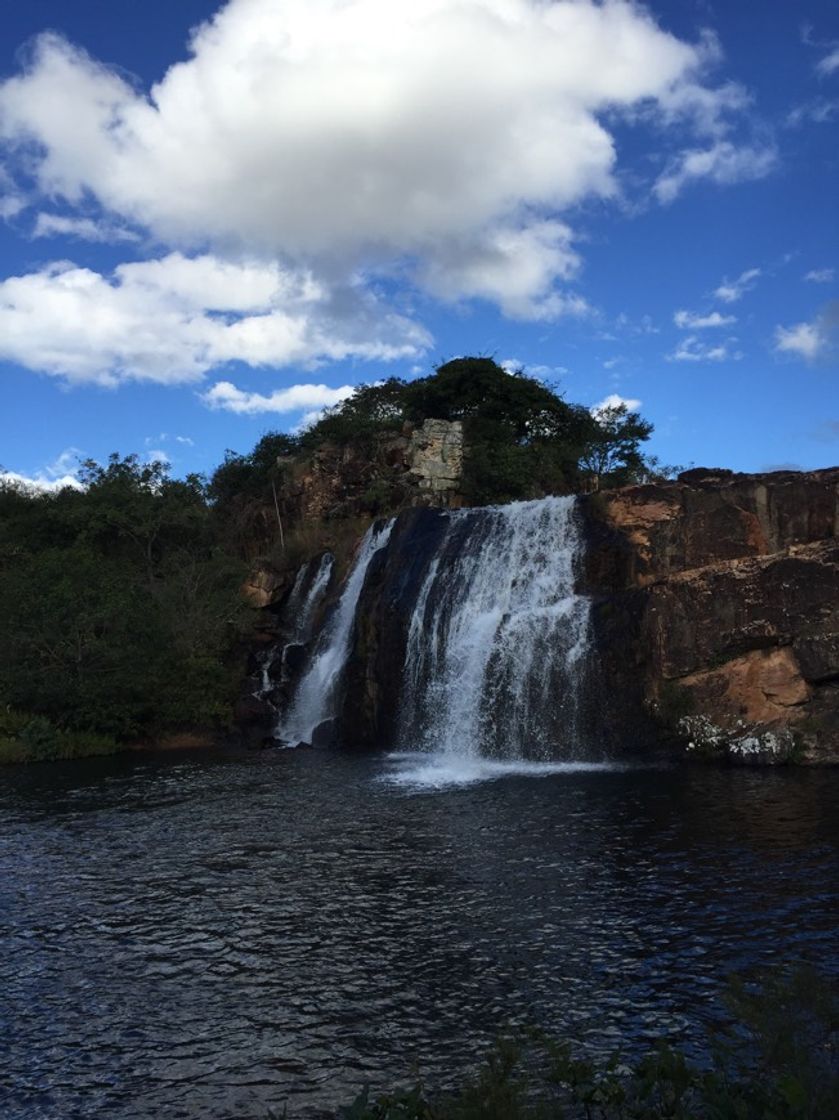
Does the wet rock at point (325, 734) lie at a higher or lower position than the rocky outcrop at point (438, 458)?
lower

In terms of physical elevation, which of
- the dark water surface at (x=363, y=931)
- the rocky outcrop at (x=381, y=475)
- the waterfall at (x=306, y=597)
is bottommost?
the dark water surface at (x=363, y=931)

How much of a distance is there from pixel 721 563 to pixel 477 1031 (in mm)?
19711

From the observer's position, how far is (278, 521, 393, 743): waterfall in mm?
32875

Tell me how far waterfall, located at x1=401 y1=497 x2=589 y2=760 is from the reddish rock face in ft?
4.54

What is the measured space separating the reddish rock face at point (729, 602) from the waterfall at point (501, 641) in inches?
54.5

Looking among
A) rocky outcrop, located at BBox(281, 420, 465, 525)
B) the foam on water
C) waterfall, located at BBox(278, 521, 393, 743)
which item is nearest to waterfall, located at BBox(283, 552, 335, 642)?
waterfall, located at BBox(278, 521, 393, 743)

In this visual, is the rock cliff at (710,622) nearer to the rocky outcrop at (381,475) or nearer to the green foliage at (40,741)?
the green foliage at (40,741)

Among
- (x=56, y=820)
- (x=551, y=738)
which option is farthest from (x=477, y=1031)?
(x=551, y=738)

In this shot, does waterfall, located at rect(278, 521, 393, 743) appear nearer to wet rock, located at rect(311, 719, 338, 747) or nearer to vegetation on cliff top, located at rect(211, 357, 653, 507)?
wet rock, located at rect(311, 719, 338, 747)

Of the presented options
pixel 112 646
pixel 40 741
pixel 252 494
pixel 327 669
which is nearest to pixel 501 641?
pixel 327 669

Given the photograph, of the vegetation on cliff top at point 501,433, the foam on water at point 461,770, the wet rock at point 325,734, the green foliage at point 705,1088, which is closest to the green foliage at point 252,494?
the vegetation on cliff top at point 501,433

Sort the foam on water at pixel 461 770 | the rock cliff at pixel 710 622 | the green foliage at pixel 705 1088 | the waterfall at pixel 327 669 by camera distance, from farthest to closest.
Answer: the waterfall at pixel 327 669
the rock cliff at pixel 710 622
the foam on water at pixel 461 770
the green foliage at pixel 705 1088

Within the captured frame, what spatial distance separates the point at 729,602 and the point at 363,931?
16943 millimetres

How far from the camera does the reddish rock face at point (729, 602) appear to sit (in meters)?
23.6
